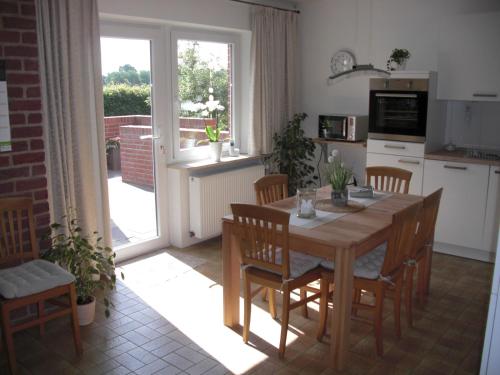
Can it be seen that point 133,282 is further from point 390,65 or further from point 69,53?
point 390,65

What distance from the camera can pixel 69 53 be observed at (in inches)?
141

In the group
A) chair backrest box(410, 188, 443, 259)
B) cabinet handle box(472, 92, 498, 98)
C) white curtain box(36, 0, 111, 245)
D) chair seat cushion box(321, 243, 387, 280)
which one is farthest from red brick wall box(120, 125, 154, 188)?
cabinet handle box(472, 92, 498, 98)

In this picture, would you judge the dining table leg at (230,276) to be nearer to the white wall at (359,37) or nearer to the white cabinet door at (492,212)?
the white cabinet door at (492,212)

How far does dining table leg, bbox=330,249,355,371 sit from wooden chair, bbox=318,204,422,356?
21 cm

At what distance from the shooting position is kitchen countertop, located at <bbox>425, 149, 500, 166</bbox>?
14.3 ft

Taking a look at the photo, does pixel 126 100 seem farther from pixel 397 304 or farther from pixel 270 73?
pixel 397 304

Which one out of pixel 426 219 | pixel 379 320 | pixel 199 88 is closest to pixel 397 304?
pixel 379 320

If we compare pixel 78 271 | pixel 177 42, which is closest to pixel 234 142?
pixel 177 42

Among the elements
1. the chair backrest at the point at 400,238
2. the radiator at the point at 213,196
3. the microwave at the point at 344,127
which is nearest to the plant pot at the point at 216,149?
the radiator at the point at 213,196

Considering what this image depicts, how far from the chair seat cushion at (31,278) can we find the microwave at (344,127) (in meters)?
3.23

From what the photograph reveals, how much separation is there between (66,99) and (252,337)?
2.06m

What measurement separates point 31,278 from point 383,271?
197 cm

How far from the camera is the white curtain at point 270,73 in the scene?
5.32m

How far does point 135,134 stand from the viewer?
181 inches
